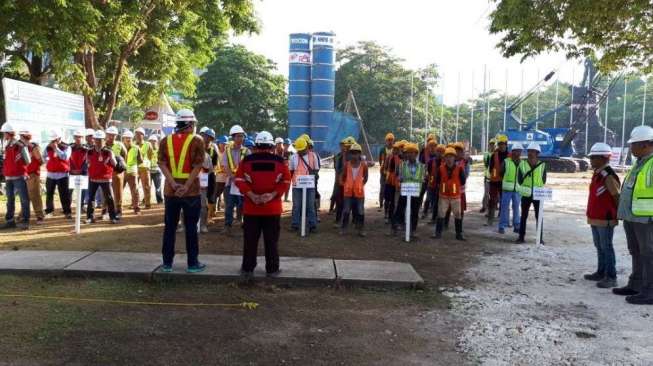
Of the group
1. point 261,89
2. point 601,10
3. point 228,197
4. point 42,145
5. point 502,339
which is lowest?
point 502,339

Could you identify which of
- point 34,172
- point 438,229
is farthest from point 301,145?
point 34,172

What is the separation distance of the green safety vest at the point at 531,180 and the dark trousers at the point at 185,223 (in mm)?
6121

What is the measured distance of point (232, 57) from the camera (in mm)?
46250

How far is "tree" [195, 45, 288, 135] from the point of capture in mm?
45438

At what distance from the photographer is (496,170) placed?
11734mm

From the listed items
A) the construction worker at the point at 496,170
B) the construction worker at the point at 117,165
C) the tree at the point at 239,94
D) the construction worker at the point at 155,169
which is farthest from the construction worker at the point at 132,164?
the tree at the point at 239,94

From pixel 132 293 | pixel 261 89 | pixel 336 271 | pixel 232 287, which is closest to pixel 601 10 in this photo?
pixel 336 271

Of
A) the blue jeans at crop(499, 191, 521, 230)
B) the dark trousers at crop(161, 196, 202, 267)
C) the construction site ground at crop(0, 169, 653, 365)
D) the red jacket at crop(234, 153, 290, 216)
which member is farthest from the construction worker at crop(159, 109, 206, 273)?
the blue jeans at crop(499, 191, 521, 230)

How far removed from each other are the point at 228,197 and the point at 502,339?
6.09 meters

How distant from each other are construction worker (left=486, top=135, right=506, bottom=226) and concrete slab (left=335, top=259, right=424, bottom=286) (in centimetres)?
497

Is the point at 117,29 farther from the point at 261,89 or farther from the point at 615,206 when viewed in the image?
the point at 261,89

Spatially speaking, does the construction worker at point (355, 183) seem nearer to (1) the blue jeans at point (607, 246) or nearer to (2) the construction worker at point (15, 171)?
(1) the blue jeans at point (607, 246)

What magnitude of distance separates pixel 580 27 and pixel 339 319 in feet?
33.9

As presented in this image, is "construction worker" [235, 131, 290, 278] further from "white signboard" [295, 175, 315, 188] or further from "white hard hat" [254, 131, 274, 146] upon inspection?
"white signboard" [295, 175, 315, 188]
